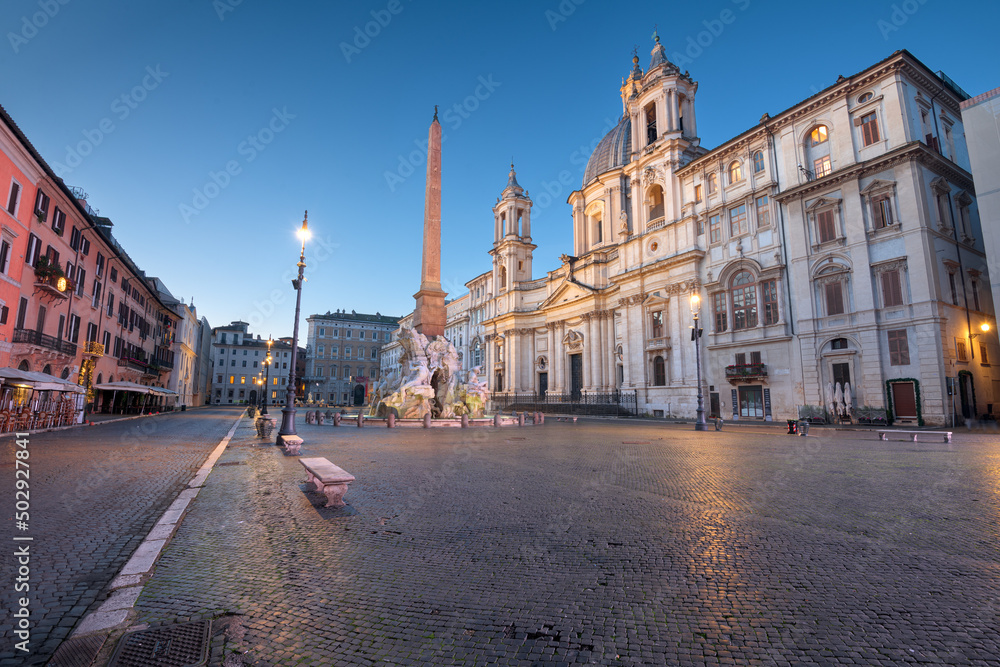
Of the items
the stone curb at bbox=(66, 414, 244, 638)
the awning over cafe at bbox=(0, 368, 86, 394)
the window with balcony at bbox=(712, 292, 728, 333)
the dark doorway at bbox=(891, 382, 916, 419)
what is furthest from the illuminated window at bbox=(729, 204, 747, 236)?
the awning over cafe at bbox=(0, 368, 86, 394)

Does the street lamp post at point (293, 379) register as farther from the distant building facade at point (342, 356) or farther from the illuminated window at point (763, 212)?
the distant building facade at point (342, 356)

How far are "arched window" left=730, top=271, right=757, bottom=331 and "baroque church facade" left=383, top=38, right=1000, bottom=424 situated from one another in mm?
104

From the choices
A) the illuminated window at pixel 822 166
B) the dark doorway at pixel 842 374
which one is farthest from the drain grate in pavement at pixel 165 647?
the illuminated window at pixel 822 166

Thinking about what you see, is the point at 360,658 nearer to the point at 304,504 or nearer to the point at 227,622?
the point at 227,622

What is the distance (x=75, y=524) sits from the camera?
18.1 feet

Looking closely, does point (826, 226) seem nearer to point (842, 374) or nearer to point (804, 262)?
point (804, 262)

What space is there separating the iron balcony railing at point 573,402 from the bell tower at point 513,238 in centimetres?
1423

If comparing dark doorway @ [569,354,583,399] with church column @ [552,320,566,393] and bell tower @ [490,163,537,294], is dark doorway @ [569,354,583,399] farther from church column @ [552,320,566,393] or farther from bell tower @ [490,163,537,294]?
bell tower @ [490,163,537,294]

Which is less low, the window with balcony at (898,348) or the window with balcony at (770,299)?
the window with balcony at (770,299)

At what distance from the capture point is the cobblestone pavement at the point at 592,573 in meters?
2.86

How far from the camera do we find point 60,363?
28.3 metres

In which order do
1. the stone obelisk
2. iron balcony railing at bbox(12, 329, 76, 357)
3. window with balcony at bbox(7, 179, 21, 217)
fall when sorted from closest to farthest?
window with balcony at bbox(7, 179, 21, 217), iron balcony railing at bbox(12, 329, 76, 357), the stone obelisk

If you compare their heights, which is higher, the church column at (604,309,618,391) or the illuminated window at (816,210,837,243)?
the illuminated window at (816,210,837,243)

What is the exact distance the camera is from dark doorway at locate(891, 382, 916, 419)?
24.3 metres
